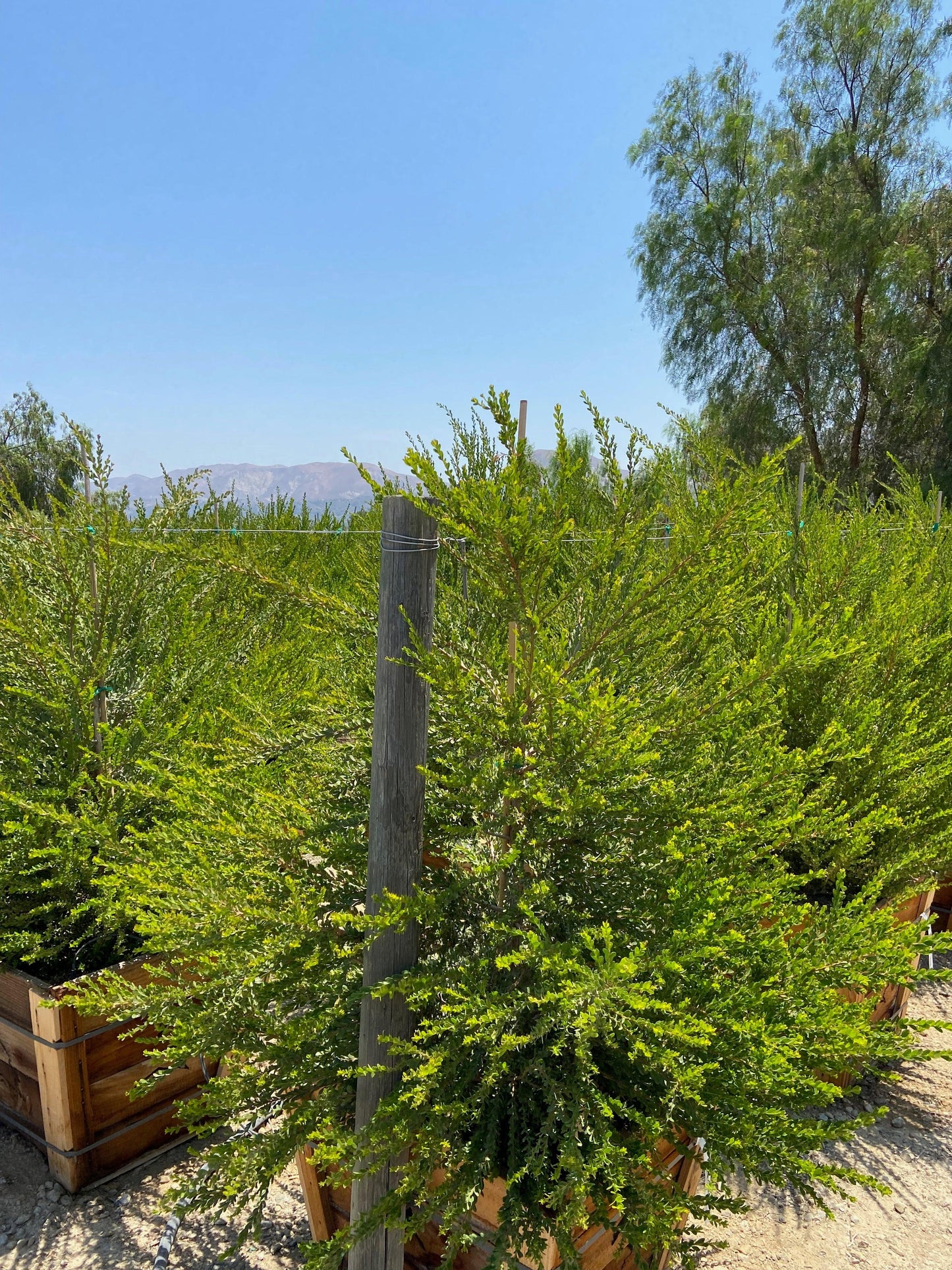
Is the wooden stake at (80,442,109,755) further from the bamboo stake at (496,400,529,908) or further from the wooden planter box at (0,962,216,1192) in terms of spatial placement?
the bamboo stake at (496,400,529,908)

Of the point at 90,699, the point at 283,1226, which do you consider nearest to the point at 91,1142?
the point at 283,1226

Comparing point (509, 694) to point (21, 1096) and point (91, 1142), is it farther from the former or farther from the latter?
point (21, 1096)

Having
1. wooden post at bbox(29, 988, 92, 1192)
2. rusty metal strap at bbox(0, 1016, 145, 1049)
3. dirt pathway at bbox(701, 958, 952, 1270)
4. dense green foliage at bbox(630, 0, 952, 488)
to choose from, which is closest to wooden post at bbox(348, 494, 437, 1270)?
rusty metal strap at bbox(0, 1016, 145, 1049)

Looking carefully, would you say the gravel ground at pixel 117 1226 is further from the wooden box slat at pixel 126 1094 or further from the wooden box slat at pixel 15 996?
the wooden box slat at pixel 15 996

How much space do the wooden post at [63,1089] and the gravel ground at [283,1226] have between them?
0.10 m

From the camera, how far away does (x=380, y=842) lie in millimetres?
1482

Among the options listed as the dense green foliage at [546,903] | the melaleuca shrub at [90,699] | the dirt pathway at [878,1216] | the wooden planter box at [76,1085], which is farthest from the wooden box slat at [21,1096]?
the dirt pathway at [878,1216]

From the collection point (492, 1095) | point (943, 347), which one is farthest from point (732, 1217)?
point (943, 347)

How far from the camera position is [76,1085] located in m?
2.27

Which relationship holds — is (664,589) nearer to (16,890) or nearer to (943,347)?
(16,890)

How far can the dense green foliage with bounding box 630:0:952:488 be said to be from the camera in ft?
45.9

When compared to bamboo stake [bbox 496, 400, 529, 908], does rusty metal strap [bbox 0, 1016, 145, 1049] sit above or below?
below

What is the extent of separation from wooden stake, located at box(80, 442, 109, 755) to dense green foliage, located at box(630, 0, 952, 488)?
12571 millimetres

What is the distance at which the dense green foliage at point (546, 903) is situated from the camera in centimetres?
134
